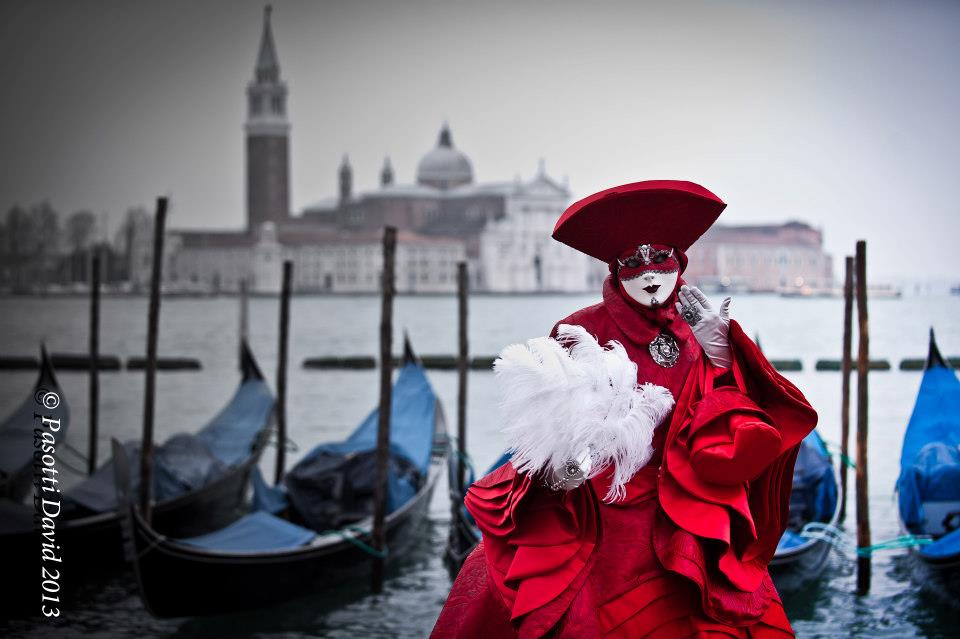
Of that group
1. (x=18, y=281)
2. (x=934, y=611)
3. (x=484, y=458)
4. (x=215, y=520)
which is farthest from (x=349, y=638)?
(x=18, y=281)

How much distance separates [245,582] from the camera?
17.7 ft

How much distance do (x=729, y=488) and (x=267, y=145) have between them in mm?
78670

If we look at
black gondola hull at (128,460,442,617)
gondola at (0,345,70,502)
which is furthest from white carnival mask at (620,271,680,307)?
gondola at (0,345,70,502)

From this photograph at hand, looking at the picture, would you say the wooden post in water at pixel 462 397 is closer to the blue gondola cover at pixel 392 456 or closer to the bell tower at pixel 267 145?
the blue gondola cover at pixel 392 456

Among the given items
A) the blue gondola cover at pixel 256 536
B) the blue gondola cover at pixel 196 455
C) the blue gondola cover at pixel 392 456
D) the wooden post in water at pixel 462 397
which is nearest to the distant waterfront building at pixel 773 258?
the blue gondola cover at pixel 196 455

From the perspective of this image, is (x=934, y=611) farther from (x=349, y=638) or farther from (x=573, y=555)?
(x=573, y=555)

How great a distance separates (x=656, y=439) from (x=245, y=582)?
11.8ft

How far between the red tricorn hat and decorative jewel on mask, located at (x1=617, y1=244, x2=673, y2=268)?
1 centimetres

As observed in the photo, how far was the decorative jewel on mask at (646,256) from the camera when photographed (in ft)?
7.61

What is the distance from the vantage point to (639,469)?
7.20ft

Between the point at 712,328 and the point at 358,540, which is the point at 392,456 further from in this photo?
the point at 712,328

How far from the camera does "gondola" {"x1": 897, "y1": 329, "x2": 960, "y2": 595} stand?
539 cm

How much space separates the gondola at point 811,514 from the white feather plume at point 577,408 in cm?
383

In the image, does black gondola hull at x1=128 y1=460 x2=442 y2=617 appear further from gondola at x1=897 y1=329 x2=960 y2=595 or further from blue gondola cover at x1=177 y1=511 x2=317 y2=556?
gondola at x1=897 y1=329 x2=960 y2=595
